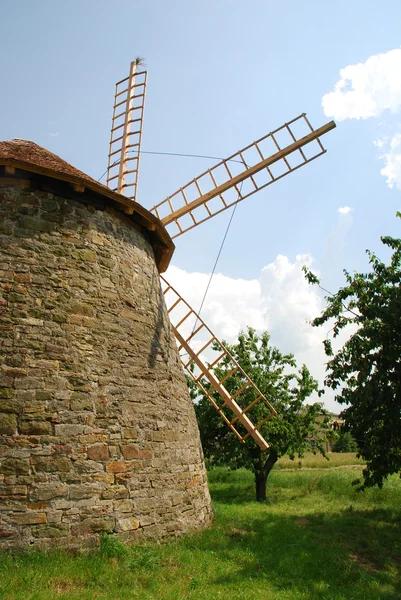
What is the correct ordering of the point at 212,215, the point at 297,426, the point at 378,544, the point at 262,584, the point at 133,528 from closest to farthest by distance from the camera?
the point at 262,584
the point at 133,528
the point at 378,544
the point at 212,215
the point at 297,426

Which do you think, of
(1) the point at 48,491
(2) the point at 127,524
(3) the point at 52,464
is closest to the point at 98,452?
(3) the point at 52,464

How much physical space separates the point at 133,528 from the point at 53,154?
7.25 metres

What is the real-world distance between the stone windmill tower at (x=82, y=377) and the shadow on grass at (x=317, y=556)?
114cm

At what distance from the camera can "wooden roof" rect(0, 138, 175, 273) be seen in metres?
7.32

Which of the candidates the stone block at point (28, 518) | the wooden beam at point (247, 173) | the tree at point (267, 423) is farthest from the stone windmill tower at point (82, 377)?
the tree at point (267, 423)

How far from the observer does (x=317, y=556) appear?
310 inches

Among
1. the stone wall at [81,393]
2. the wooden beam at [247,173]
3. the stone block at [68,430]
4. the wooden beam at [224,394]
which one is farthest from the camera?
the wooden beam at [247,173]

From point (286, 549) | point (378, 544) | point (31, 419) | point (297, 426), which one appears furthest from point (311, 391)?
point (31, 419)

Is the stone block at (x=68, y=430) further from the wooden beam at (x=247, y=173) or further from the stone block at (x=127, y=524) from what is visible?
the wooden beam at (x=247, y=173)

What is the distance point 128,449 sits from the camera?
7289mm

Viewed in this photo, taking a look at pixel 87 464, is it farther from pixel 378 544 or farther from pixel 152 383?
pixel 378 544

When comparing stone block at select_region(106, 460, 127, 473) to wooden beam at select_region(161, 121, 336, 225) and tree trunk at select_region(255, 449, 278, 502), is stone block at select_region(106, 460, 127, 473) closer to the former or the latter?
wooden beam at select_region(161, 121, 336, 225)

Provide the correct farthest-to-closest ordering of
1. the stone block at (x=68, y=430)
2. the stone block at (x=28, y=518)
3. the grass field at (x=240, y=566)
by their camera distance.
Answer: the stone block at (x=68, y=430)
the stone block at (x=28, y=518)
the grass field at (x=240, y=566)

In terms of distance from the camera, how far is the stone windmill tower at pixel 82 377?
251 inches
